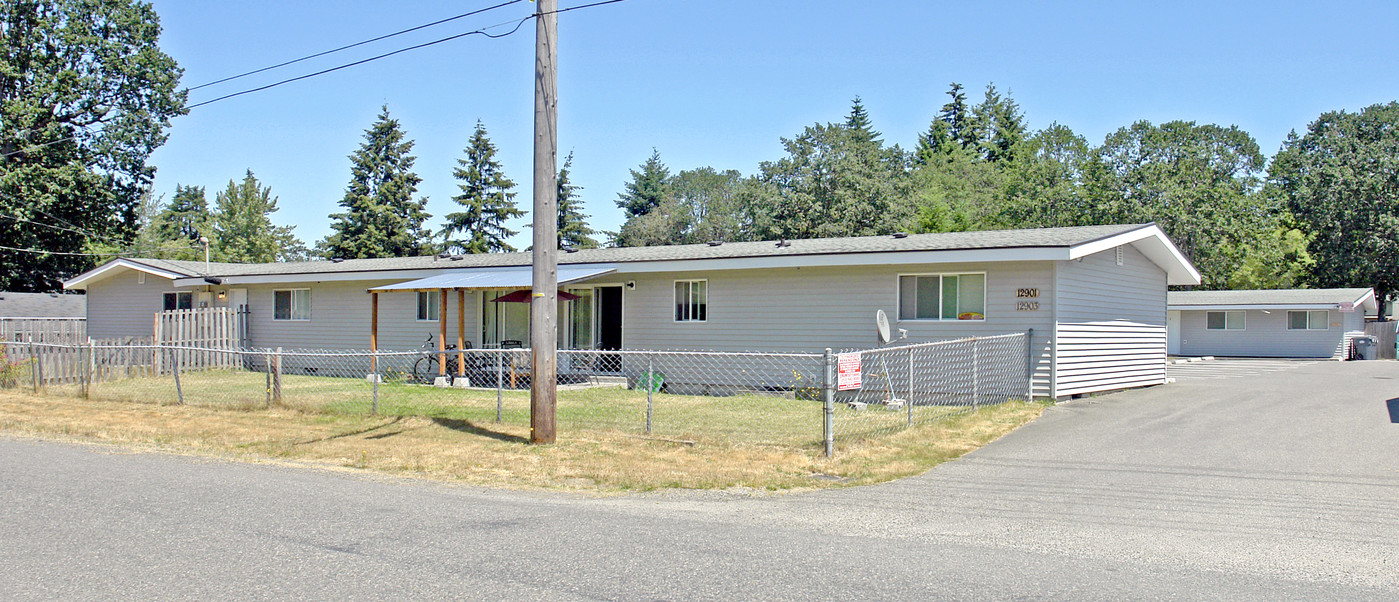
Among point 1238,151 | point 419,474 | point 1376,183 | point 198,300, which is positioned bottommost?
point 419,474

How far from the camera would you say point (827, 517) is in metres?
7.08

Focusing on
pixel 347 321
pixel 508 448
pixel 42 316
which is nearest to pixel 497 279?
pixel 347 321

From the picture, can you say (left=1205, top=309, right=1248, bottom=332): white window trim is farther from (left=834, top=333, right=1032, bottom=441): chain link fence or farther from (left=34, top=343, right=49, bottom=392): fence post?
(left=34, top=343, right=49, bottom=392): fence post

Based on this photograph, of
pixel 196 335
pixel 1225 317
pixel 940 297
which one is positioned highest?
pixel 940 297

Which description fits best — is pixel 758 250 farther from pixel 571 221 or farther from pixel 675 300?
pixel 571 221

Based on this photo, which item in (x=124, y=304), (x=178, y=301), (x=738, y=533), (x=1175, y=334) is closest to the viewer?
(x=738, y=533)

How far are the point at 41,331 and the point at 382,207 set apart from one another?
3043 centimetres

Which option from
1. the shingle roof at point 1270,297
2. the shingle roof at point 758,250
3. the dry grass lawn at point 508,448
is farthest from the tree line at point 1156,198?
the dry grass lawn at point 508,448

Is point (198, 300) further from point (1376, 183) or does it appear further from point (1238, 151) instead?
point (1238, 151)

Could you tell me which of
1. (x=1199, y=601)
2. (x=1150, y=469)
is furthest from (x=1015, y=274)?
(x=1199, y=601)

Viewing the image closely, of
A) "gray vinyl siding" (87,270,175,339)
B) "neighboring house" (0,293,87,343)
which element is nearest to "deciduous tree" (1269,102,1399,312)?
"gray vinyl siding" (87,270,175,339)

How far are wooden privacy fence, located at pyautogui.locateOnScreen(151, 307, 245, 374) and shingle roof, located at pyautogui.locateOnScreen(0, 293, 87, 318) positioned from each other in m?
14.0

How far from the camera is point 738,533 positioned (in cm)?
646

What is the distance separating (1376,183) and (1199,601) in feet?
159
